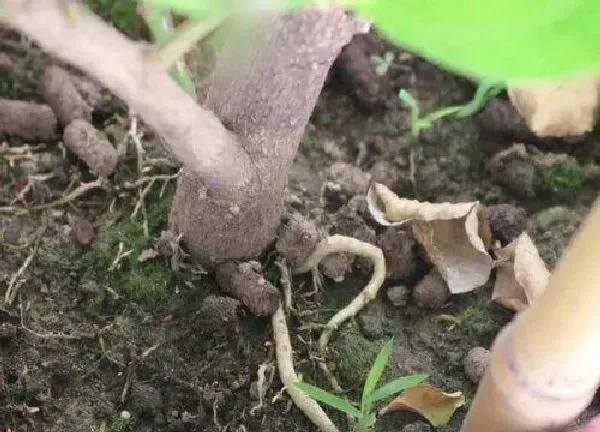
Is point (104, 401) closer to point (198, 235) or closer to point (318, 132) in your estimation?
point (198, 235)

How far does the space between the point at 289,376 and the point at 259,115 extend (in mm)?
231

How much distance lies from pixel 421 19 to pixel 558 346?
0.21 metres

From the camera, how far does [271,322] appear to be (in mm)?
817

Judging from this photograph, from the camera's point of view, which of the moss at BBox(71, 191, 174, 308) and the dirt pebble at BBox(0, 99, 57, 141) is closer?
the moss at BBox(71, 191, 174, 308)

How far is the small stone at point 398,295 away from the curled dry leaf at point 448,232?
0.13ft

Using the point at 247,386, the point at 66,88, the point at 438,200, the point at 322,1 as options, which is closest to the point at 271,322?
the point at 247,386

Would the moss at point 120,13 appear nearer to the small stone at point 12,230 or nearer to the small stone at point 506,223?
the small stone at point 12,230

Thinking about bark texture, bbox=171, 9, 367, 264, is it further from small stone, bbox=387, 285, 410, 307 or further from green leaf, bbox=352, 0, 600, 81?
green leaf, bbox=352, 0, 600, 81

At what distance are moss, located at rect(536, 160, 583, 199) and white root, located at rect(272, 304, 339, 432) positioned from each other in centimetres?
33

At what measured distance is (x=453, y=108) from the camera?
0.94 metres

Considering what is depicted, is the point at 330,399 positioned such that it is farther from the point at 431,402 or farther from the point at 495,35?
the point at 495,35

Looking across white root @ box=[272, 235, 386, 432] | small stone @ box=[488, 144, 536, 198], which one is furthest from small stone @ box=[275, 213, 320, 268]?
small stone @ box=[488, 144, 536, 198]

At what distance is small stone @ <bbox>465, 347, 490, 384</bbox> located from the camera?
0.78 metres

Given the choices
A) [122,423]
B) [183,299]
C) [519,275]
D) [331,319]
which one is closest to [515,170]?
[519,275]
